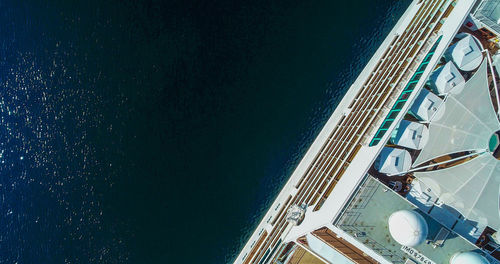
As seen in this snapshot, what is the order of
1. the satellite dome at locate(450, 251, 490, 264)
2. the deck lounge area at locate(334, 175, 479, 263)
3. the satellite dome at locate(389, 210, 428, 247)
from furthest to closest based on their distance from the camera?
the deck lounge area at locate(334, 175, 479, 263) < the satellite dome at locate(450, 251, 490, 264) < the satellite dome at locate(389, 210, 428, 247)

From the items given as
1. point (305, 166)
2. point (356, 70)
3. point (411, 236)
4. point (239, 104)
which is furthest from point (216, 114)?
point (411, 236)

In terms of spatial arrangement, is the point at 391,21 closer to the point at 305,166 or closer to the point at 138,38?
the point at 305,166

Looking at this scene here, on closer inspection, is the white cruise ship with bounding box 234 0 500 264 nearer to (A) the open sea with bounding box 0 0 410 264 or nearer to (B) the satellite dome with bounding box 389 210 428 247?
(B) the satellite dome with bounding box 389 210 428 247

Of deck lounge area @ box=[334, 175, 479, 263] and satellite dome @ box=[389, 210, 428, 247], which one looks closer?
satellite dome @ box=[389, 210, 428, 247]

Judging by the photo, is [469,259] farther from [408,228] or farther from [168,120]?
[168,120]

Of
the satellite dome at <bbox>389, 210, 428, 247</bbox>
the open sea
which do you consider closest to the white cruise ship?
the satellite dome at <bbox>389, 210, 428, 247</bbox>

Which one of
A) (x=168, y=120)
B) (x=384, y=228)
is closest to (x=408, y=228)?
(x=384, y=228)

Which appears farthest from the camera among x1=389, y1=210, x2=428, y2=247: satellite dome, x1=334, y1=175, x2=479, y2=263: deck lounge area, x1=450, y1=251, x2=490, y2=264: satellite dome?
x1=334, y1=175, x2=479, y2=263: deck lounge area
